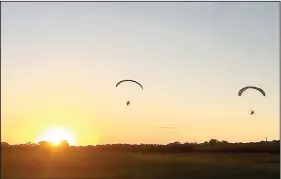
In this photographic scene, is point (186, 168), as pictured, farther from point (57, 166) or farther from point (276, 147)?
point (276, 147)

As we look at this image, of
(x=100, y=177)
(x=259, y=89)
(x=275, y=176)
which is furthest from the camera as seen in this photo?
(x=275, y=176)

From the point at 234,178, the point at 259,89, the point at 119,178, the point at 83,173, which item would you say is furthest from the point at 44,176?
the point at 259,89

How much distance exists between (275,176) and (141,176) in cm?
1205

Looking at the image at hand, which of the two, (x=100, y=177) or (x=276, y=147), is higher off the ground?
(x=276, y=147)

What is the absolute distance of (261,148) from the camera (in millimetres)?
81125

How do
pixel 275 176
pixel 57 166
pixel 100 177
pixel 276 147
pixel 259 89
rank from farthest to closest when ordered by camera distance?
pixel 276 147 < pixel 57 166 < pixel 275 176 < pixel 100 177 < pixel 259 89

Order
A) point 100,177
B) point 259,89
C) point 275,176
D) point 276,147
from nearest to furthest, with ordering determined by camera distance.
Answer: point 259,89, point 100,177, point 275,176, point 276,147

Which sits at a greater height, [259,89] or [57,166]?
[259,89]

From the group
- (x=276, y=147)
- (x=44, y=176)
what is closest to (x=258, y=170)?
(x=44, y=176)

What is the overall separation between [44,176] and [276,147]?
1903 inches

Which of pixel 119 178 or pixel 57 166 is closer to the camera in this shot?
pixel 119 178

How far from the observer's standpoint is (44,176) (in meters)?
40.0

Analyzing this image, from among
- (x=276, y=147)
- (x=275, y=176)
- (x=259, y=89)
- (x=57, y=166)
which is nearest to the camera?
(x=259, y=89)

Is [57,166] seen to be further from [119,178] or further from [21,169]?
[119,178]
